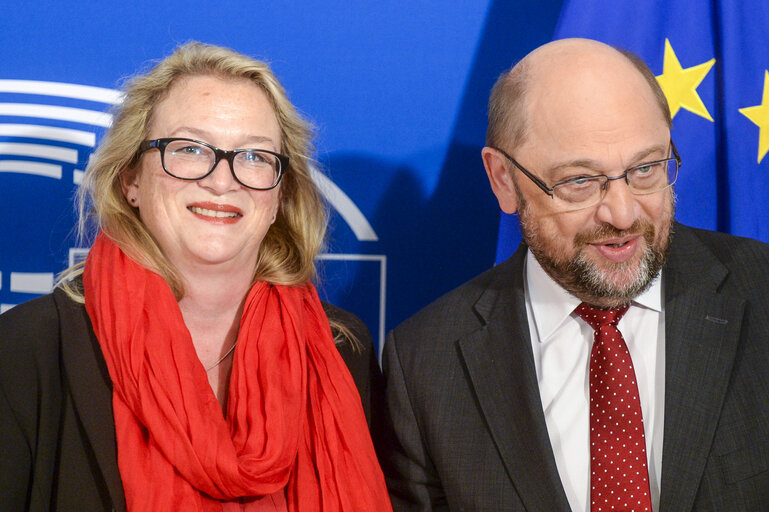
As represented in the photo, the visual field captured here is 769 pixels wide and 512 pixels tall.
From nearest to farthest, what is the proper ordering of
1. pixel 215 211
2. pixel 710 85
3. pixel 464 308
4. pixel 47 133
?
pixel 215 211 → pixel 464 308 → pixel 710 85 → pixel 47 133

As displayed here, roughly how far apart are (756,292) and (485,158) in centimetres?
72

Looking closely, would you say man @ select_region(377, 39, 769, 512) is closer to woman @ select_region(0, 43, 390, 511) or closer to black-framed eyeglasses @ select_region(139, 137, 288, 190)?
woman @ select_region(0, 43, 390, 511)

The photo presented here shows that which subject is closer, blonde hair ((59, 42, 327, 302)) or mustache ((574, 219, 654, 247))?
mustache ((574, 219, 654, 247))

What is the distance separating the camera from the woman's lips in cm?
203

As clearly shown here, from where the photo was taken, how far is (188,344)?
1998mm

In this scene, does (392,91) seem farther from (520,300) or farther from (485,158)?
(520,300)

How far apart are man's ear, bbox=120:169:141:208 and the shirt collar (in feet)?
3.32

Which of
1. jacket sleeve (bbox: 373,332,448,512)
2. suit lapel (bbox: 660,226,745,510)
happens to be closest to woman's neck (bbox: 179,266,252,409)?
jacket sleeve (bbox: 373,332,448,512)

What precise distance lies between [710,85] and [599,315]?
861 millimetres

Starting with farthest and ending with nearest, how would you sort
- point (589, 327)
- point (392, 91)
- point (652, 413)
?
point (392, 91) → point (589, 327) → point (652, 413)

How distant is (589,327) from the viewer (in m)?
2.00

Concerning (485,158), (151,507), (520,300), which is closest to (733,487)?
(520,300)

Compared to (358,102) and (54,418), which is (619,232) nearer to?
(358,102)

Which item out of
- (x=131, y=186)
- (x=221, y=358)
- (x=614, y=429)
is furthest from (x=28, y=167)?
(x=614, y=429)
